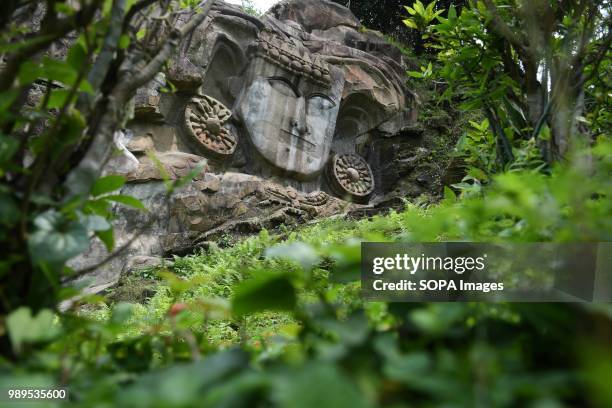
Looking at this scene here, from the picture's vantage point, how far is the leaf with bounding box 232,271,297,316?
0.67 meters

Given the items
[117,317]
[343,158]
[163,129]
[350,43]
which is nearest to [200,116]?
[163,129]

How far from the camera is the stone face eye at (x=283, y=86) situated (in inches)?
336

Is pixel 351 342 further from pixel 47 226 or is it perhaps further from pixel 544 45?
pixel 544 45

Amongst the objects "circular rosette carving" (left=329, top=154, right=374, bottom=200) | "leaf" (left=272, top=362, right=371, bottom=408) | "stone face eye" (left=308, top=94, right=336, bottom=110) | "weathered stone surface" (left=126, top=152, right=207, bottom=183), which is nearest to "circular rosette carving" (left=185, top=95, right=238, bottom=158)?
"weathered stone surface" (left=126, top=152, right=207, bottom=183)

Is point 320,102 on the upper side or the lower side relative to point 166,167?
upper

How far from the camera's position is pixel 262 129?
8281 mm

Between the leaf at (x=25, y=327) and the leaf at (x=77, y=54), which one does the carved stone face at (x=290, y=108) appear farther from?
the leaf at (x=25, y=327)

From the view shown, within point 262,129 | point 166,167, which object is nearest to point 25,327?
point 166,167

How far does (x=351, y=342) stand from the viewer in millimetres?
544

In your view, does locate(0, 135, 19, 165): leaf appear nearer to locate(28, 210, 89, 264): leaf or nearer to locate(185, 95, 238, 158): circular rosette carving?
locate(28, 210, 89, 264): leaf

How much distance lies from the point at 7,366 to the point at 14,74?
1.90 ft

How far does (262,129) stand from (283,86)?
38.5 inches

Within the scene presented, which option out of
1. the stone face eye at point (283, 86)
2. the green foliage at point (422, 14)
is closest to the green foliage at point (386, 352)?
the green foliage at point (422, 14)

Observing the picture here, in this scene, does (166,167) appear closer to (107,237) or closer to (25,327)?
(107,237)
